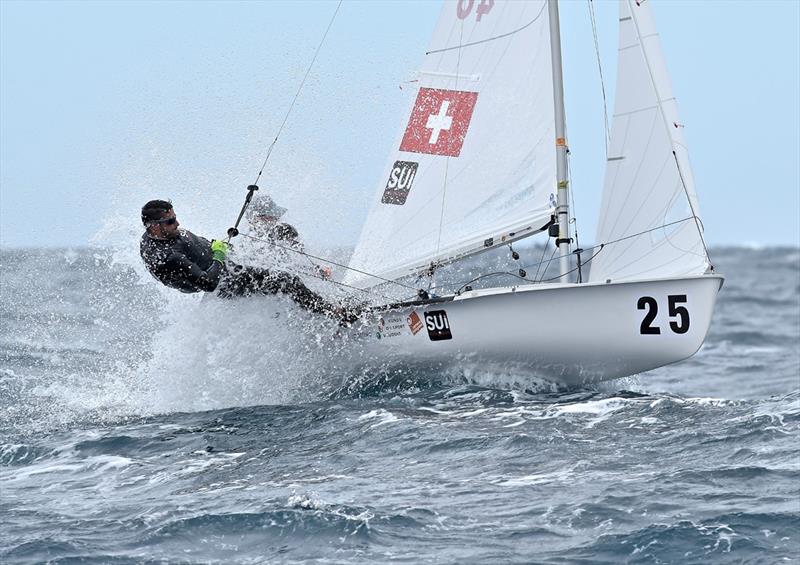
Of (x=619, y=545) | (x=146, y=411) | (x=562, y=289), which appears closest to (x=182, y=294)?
(x=146, y=411)

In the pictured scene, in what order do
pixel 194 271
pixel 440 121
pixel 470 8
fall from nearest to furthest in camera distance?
1. pixel 194 271
2. pixel 470 8
3. pixel 440 121

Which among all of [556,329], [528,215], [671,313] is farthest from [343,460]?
[528,215]

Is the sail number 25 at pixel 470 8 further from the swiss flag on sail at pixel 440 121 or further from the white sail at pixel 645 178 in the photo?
the white sail at pixel 645 178

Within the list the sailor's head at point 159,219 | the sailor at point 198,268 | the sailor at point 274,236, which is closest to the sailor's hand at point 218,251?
the sailor at point 198,268

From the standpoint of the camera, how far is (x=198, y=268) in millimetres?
10188

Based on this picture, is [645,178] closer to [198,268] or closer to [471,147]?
[471,147]

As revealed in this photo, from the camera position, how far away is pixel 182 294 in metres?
11.3

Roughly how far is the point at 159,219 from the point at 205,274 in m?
0.61

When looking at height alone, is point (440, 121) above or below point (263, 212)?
above

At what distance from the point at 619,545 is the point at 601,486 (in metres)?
1.11

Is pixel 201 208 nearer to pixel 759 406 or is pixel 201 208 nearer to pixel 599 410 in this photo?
pixel 599 410

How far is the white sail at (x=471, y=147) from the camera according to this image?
11.1 meters

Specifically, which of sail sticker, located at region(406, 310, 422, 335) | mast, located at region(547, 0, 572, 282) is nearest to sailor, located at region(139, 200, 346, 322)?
sail sticker, located at region(406, 310, 422, 335)

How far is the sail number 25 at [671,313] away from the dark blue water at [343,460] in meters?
0.63
